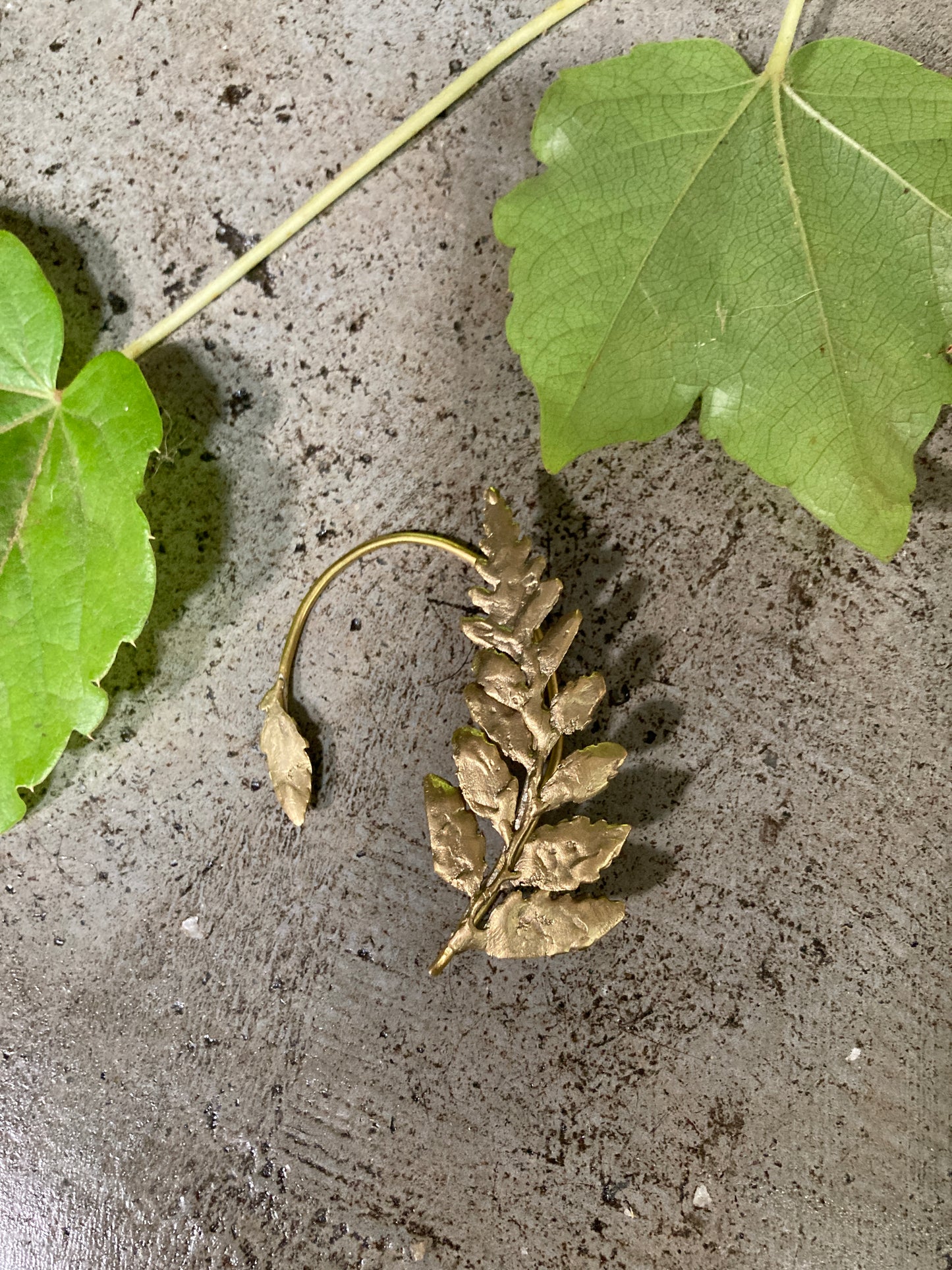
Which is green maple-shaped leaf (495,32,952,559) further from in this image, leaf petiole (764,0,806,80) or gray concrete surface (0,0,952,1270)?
gray concrete surface (0,0,952,1270)

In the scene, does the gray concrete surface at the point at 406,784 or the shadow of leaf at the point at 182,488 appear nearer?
the gray concrete surface at the point at 406,784

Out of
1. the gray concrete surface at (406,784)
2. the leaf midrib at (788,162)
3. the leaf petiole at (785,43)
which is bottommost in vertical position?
the gray concrete surface at (406,784)

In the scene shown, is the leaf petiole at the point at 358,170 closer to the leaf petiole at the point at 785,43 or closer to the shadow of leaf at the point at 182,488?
the shadow of leaf at the point at 182,488

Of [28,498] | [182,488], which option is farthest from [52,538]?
[182,488]

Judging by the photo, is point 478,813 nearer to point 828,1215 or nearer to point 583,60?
point 828,1215

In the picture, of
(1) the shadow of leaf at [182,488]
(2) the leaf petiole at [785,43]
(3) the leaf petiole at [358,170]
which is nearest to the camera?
(2) the leaf petiole at [785,43]

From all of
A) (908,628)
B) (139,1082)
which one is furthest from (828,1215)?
(139,1082)

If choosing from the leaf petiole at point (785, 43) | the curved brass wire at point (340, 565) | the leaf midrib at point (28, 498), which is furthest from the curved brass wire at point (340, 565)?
the leaf petiole at point (785, 43)
